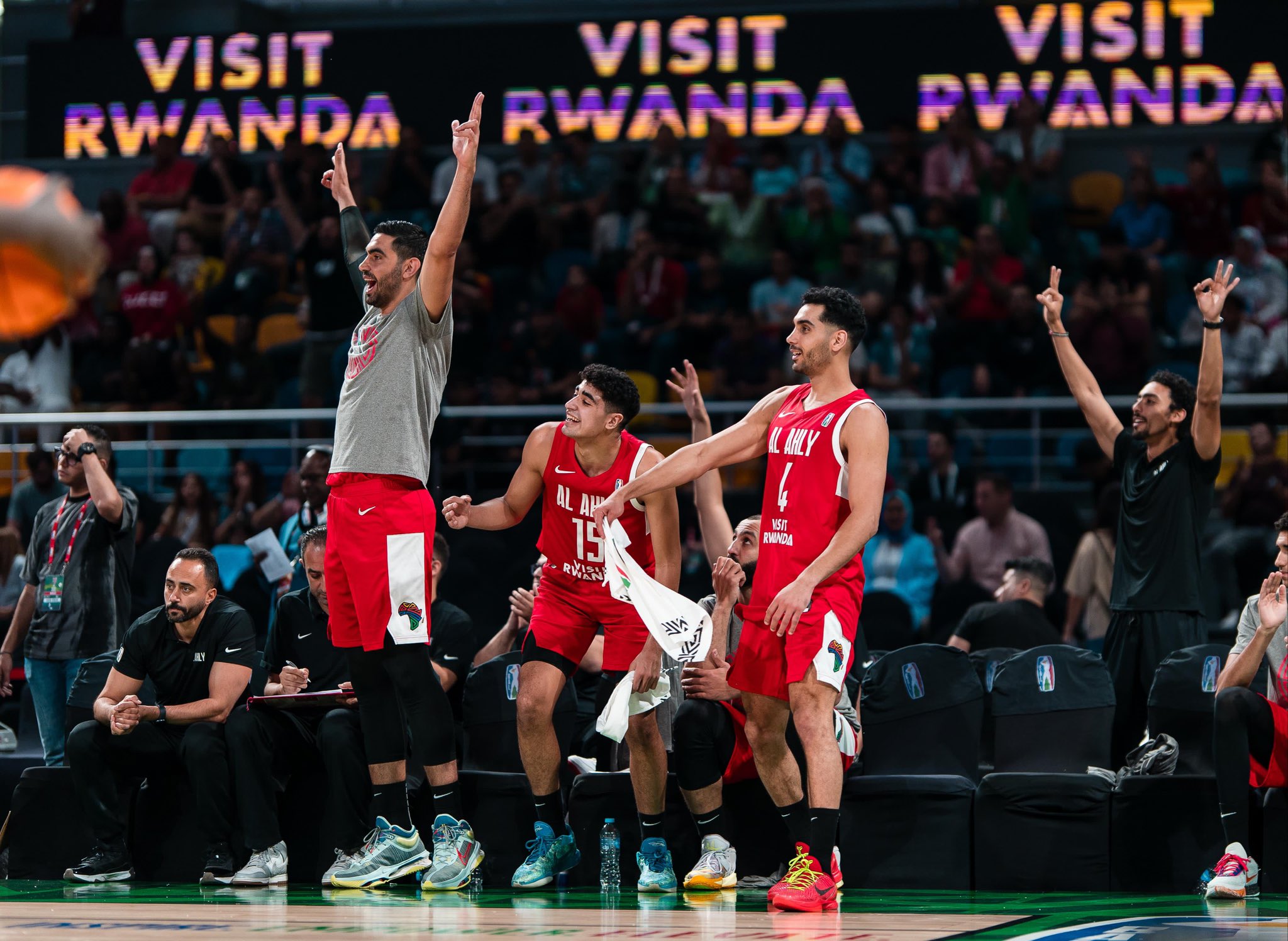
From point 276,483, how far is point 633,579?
7.17 meters

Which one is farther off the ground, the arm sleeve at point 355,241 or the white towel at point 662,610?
the arm sleeve at point 355,241

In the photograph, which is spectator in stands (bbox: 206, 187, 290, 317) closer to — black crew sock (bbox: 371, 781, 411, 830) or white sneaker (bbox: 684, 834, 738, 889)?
black crew sock (bbox: 371, 781, 411, 830)

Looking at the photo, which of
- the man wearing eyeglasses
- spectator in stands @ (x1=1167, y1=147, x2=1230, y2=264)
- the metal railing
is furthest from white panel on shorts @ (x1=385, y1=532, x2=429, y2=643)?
spectator in stands @ (x1=1167, y1=147, x2=1230, y2=264)

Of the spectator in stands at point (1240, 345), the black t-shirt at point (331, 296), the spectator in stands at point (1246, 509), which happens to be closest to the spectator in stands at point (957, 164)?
the spectator in stands at point (1240, 345)

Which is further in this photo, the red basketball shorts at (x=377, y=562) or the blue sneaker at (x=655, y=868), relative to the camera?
the blue sneaker at (x=655, y=868)

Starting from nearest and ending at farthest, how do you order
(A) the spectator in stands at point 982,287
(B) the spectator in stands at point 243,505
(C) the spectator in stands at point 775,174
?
1. (B) the spectator in stands at point 243,505
2. (A) the spectator in stands at point 982,287
3. (C) the spectator in stands at point 775,174

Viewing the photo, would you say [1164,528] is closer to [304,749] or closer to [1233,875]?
[1233,875]

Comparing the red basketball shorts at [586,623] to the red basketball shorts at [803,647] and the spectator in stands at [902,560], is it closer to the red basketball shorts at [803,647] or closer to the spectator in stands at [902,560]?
the red basketball shorts at [803,647]

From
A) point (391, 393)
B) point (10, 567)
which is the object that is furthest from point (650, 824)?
point (10, 567)

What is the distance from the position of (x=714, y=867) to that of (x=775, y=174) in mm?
9286

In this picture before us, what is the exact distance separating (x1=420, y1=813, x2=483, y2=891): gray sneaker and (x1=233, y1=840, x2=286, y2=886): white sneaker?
2.87 ft

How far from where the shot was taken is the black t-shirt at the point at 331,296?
1295 centimetres

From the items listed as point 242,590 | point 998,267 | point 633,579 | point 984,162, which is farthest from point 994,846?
point 984,162

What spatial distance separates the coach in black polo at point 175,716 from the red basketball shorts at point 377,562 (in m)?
1.23
